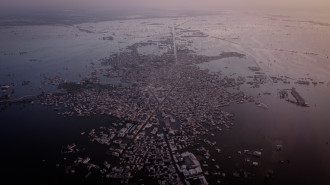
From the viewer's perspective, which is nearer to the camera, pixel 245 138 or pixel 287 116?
pixel 245 138

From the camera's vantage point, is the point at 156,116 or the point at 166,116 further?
the point at 156,116

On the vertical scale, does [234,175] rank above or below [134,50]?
below

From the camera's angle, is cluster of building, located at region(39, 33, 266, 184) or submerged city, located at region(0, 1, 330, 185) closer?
cluster of building, located at region(39, 33, 266, 184)

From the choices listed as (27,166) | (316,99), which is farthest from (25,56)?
(316,99)

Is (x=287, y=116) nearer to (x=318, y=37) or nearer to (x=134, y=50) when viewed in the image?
(x=134, y=50)

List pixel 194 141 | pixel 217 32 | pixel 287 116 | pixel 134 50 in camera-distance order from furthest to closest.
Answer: pixel 217 32 < pixel 134 50 < pixel 287 116 < pixel 194 141

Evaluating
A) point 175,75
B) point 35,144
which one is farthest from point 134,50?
point 35,144

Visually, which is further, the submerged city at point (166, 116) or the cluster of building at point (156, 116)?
the submerged city at point (166, 116)

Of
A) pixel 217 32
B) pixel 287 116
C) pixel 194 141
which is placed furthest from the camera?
pixel 217 32
